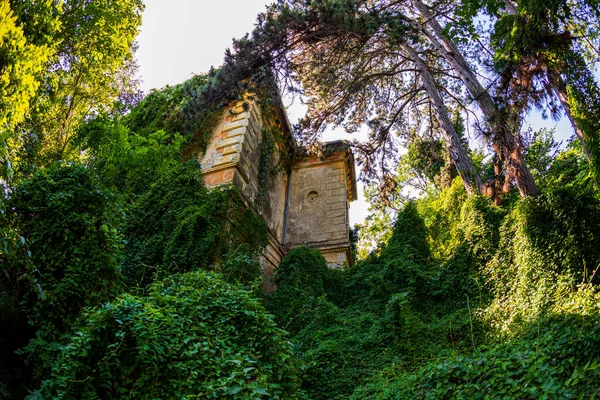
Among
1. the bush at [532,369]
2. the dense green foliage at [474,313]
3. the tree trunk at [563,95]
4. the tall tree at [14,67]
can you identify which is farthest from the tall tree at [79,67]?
the tree trunk at [563,95]

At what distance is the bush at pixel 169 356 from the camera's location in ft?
15.2

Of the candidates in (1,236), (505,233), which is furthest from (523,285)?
(1,236)

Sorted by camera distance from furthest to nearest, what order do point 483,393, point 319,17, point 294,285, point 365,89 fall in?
point 365,89 < point 294,285 < point 319,17 < point 483,393

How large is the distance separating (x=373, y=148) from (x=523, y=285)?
7.89m

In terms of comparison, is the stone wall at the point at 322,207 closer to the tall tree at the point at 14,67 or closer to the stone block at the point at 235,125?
the stone block at the point at 235,125

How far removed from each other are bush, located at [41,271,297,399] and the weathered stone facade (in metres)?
5.96

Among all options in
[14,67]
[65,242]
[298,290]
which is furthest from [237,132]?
[14,67]

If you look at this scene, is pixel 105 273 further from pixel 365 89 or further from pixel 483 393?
pixel 365 89

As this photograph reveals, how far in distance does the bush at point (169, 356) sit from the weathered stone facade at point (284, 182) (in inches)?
235

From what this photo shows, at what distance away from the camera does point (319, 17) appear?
33.8 feet

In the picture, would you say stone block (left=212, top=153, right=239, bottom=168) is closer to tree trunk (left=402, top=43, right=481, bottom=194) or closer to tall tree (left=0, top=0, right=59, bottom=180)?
tree trunk (left=402, top=43, right=481, bottom=194)

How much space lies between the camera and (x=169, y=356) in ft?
16.1

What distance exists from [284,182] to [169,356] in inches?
468

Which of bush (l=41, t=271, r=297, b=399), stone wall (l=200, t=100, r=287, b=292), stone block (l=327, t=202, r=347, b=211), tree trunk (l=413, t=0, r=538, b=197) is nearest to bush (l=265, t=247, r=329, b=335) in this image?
stone wall (l=200, t=100, r=287, b=292)
